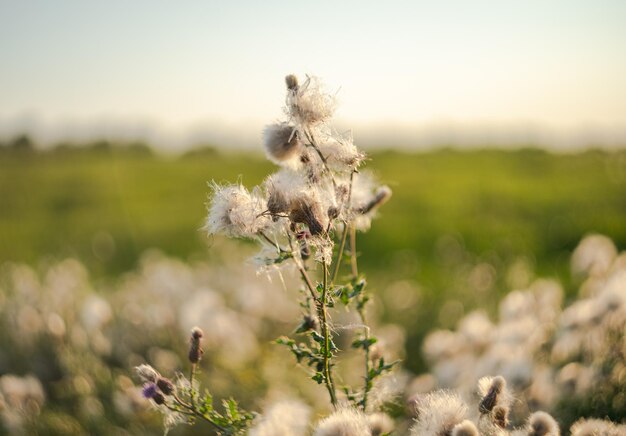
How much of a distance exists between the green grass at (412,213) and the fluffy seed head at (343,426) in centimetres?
286

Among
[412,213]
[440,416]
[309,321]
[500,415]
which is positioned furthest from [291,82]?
[412,213]

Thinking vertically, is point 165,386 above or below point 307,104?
below

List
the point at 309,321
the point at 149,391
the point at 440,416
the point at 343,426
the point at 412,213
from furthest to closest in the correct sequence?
1. the point at 412,213
2. the point at 309,321
3. the point at 149,391
4. the point at 440,416
5. the point at 343,426

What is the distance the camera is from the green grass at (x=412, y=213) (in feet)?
23.2

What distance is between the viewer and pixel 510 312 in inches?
144

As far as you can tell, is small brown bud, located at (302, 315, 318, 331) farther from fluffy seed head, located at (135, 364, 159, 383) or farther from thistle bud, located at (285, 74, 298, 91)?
thistle bud, located at (285, 74, 298, 91)

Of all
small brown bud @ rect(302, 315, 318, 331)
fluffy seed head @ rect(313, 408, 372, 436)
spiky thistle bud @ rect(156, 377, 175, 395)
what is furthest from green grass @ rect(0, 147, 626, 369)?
fluffy seed head @ rect(313, 408, 372, 436)

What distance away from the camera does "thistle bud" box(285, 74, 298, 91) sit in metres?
1.75

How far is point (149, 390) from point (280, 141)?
0.82 metres

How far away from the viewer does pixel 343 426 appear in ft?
5.16

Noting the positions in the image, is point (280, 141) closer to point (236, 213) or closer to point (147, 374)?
point (236, 213)

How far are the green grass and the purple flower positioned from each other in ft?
9.20

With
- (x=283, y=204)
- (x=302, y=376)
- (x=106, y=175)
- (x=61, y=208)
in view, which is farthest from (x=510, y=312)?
(x=106, y=175)

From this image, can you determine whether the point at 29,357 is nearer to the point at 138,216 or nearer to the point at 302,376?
the point at 302,376
